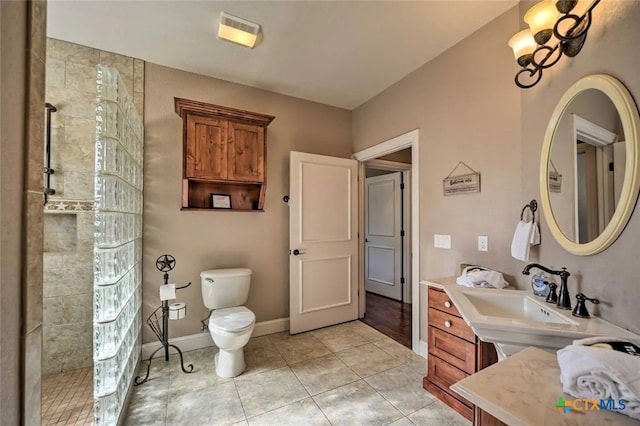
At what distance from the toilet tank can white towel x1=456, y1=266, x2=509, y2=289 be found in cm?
186

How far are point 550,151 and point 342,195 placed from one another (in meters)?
1.99

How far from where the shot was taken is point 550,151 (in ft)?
5.19

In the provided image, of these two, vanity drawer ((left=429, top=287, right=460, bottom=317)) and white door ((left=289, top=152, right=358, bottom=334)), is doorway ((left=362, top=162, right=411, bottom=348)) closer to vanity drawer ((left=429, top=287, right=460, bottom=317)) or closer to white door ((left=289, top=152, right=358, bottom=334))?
white door ((left=289, top=152, right=358, bottom=334))

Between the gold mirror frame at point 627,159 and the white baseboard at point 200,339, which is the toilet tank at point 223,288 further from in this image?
→ the gold mirror frame at point 627,159

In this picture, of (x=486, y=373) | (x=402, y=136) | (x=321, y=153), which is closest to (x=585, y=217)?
(x=486, y=373)

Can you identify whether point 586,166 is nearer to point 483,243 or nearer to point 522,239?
point 522,239

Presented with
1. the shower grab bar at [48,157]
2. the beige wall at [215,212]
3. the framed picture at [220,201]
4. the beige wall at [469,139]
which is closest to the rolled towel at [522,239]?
the beige wall at [469,139]

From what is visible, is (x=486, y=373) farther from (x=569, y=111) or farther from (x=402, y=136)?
(x=402, y=136)

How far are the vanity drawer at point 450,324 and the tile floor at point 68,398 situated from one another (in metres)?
2.37

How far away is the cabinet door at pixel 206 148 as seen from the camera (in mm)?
2453

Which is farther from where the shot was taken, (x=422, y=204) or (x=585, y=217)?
(x=422, y=204)

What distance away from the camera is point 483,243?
2.01m

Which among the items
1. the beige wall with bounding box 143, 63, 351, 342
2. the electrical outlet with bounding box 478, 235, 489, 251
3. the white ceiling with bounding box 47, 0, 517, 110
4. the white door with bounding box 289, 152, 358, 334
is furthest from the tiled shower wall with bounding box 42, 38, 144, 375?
the electrical outlet with bounding box 478, 235, 489, 251

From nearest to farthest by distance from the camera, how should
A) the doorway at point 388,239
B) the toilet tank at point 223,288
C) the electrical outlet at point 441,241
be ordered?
the electrical outlet at point 441,241 → the toilet tank at point 223,288 → the doorway at point 388,239
